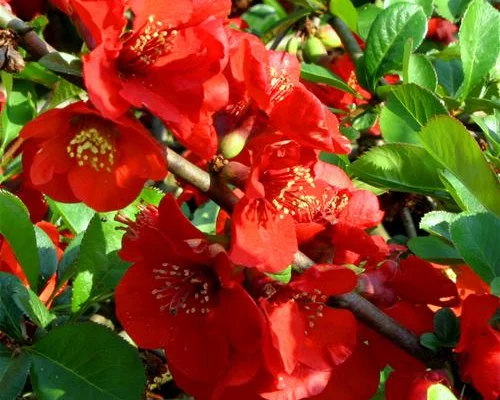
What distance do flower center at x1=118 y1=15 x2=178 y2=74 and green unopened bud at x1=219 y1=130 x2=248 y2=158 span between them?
0.34 ft

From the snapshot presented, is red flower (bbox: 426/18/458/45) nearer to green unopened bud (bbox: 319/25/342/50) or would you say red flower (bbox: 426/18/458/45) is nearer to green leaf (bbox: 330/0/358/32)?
green unopened bud (bbox: 319/25/342/50)

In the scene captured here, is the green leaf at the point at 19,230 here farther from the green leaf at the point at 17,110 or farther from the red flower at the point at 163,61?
the green leaf at the point at 17,110

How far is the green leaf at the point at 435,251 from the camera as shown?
108 cm

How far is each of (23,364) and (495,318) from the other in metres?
0.54

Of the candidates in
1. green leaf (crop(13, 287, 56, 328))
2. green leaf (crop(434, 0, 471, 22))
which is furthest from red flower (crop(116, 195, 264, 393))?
green leaf (crop(434, 0, 471, 22))

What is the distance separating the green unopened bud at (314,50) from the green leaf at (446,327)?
3.22 ft

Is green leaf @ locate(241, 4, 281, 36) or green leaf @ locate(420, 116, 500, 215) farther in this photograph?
green leaf @ locate(241, 4, 281, 36)

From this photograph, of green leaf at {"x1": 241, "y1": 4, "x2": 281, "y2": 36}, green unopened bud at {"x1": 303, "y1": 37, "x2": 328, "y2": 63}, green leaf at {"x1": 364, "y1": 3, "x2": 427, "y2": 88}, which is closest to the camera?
green leaf at {"x1": 364, "y1": 3, "x2": 427, "y2": 88}

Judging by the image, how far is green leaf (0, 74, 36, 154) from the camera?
4.96 ft

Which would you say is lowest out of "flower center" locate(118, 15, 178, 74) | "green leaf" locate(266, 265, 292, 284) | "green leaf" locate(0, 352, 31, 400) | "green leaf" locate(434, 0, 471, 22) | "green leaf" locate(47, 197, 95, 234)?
"green leaf" locate(47, 197, 95, 234)

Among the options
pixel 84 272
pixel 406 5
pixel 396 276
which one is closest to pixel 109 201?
pixel 84 272

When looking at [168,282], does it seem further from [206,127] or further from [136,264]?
[206,127]

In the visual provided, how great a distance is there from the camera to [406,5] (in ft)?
4.39

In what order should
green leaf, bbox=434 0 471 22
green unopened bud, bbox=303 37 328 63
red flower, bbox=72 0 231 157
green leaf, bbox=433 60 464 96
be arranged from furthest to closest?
green unopened bud, bbox=303 37 328 63, green leaf, bbox=434 0 471 22, green leaf, bbox=433 60 464 96, red flower, bbox=72 0 231 157
